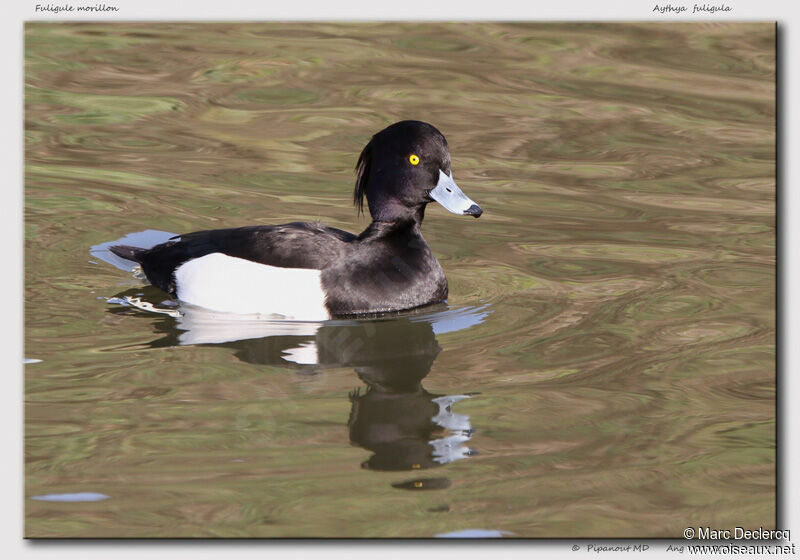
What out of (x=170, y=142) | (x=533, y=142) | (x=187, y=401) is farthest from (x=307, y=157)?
(x=187, y=401)

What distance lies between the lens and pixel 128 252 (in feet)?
28.0

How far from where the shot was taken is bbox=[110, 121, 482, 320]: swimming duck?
7516 mm

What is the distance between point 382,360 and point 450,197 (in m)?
1.32

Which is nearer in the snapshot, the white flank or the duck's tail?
the white flank

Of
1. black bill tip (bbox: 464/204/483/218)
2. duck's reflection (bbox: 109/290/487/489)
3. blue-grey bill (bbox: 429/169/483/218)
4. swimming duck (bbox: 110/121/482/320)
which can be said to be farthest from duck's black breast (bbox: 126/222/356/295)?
black bill tip (bbox: 464/204/483/218)

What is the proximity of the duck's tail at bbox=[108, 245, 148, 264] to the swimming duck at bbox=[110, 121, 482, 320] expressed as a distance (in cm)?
56

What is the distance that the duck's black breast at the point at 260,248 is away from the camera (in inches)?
299

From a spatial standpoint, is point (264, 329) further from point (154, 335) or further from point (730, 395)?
point (730, 395)

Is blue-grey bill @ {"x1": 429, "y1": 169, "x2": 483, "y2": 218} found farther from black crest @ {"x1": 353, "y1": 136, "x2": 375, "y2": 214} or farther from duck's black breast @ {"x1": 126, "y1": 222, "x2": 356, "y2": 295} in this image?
duck's black breast @ {"x1": 126, "y1": 222, "x2": 356, "y2": 295}

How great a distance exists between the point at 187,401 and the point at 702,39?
336 inches

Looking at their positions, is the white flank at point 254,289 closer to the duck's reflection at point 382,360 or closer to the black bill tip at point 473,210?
the duck's reflection at point 382,360

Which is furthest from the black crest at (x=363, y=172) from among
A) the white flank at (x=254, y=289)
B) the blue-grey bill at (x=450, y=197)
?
the white flank at (x=254, y=289)

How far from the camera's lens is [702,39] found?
498 inches

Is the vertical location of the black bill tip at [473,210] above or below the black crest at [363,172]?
below
